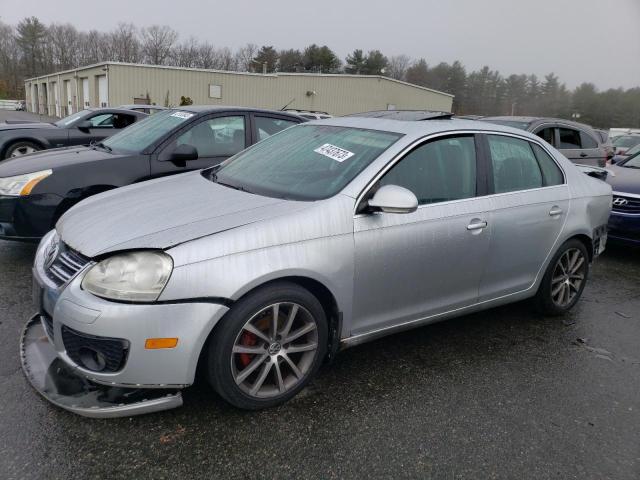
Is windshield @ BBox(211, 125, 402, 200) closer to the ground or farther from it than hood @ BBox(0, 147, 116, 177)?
farther from it

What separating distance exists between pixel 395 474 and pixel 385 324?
934 millimetres

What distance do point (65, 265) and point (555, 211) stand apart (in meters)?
3.38

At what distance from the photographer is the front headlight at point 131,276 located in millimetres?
2215

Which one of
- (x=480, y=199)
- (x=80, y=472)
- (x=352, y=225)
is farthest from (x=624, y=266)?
(x=80, y=472)

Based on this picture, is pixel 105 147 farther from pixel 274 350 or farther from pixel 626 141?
pixel 626 141

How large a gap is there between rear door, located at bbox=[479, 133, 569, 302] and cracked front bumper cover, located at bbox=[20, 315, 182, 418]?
2245 millimetres

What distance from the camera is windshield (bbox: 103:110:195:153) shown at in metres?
4.91

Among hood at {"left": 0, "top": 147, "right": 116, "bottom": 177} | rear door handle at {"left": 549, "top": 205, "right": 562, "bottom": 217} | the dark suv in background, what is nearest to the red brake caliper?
rear door handle at {"left": 549, "top": 205, "right": 562, "bottom": 217}

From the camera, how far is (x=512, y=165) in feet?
12.0

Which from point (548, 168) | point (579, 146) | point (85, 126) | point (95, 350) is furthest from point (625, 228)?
point (85, 126)

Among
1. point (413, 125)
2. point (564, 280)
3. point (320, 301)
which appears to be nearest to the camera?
point (320, 301)

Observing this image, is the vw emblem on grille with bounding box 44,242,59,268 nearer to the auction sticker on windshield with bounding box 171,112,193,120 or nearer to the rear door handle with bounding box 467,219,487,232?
the rear door handle with bounding box 467,219,487,232

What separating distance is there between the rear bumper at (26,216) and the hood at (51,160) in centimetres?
28

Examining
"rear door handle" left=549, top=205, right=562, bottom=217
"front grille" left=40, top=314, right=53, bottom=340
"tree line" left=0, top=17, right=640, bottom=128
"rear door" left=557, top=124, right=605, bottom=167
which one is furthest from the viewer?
"tree line" left=0, top=17, right=640, bottom=128
